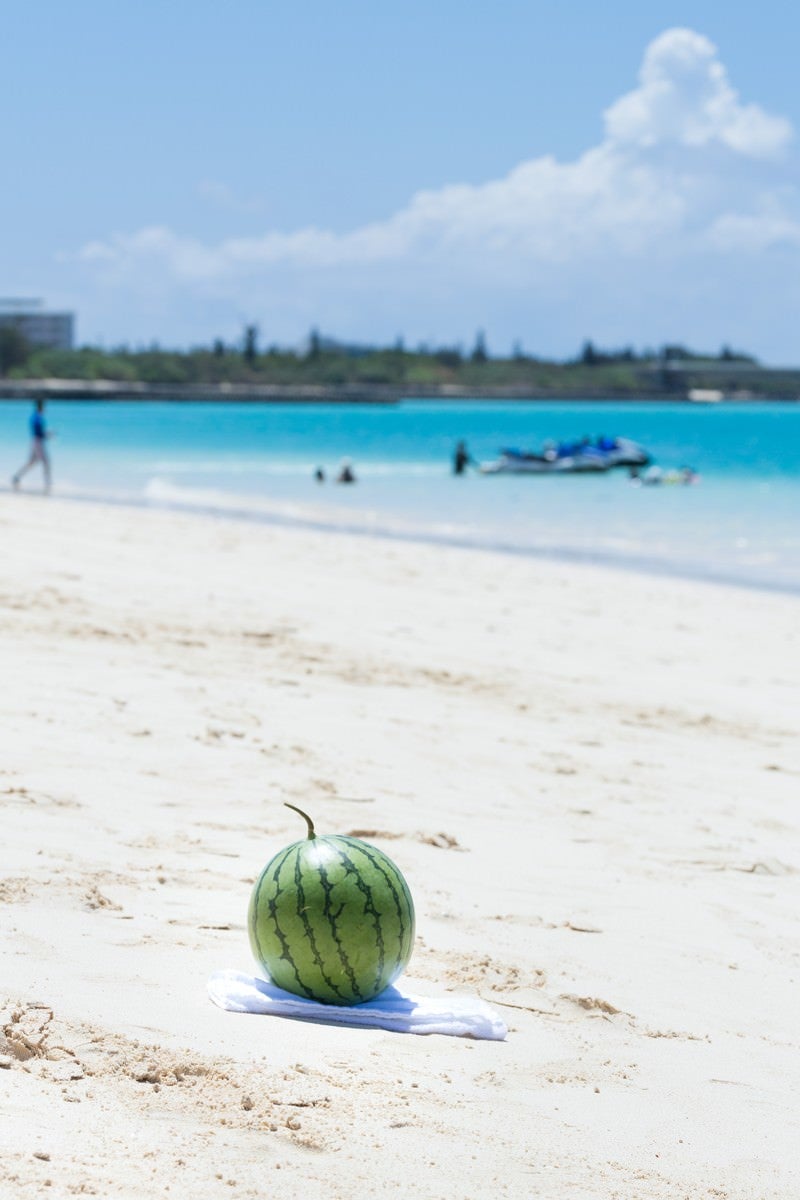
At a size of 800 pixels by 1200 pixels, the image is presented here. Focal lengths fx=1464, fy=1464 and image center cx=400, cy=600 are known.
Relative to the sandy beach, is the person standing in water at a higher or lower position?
higher

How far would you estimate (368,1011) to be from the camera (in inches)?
160

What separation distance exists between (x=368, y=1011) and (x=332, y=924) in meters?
0.26

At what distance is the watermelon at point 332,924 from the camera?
4.05 m

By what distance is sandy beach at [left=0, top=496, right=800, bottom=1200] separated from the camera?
3.31m

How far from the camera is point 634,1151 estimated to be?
349 centimetres

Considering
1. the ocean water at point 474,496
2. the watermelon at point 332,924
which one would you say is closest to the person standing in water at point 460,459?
the ocean water at point 474,496

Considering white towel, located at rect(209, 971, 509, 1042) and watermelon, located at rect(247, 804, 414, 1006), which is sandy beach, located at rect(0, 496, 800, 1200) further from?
watermelon, located at rect(247, 804, 414, 1006)

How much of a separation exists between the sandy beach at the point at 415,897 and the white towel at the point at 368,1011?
5 centimetres

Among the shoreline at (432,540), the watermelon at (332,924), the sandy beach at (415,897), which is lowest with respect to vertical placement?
the shoreline at (432,540)

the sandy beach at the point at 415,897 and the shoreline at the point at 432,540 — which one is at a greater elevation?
the sandy beach at the point at 415,897

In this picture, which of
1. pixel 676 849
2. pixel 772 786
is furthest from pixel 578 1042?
pixel 772 786

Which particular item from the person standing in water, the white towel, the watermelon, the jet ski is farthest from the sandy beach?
the jet ski

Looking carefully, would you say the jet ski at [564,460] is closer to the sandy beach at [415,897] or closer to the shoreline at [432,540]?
the shoreline at [432,540]

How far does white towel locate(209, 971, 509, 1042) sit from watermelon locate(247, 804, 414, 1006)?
6 cm
